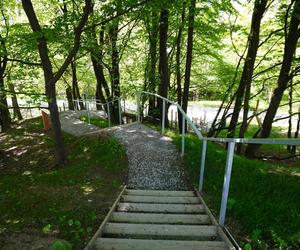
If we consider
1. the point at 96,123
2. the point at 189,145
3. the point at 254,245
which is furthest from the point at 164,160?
the point at 96,123

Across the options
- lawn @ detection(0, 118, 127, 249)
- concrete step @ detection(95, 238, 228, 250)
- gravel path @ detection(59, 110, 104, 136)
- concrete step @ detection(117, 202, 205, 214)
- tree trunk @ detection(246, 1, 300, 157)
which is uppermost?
tree trunk @ detection(246, 1, 300, 157)

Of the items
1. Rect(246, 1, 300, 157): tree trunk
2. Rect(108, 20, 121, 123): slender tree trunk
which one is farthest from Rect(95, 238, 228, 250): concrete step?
Rect(108, 20, 121, 123): slender tree trunk

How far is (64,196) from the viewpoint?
426 centimetres

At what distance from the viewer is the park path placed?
4828 mm

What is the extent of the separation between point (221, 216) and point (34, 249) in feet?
7.23

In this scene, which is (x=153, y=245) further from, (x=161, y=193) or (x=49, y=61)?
(x=49, y=61)

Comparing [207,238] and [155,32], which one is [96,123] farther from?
[207,238]

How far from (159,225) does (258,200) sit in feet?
5.08

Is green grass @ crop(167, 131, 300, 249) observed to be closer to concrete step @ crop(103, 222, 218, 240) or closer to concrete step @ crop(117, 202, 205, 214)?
concrete step @ crop(117, 202, 205, 214)

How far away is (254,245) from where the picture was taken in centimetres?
274

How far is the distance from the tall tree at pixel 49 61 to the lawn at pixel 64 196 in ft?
2.28

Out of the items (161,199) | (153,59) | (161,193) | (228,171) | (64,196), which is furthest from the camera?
(153,59)

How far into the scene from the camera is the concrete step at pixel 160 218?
3.33m

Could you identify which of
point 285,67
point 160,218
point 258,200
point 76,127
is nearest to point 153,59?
point 76,127
